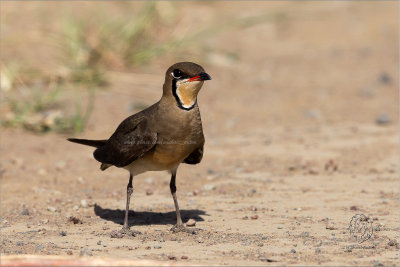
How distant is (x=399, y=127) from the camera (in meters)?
10.3

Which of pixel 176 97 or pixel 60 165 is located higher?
pixel 176 97

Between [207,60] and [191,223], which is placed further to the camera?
[207,60]

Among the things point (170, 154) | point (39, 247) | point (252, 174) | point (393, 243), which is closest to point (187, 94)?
point (170, 154)

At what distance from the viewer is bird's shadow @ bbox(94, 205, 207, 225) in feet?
21.7

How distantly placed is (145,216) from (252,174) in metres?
1.82

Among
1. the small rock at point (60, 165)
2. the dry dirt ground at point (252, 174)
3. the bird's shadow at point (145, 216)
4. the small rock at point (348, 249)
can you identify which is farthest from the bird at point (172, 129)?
the small rock at point (60, 165)

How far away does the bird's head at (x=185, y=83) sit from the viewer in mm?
5898

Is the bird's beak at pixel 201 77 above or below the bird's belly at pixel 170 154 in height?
above

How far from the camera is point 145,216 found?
6824 mm

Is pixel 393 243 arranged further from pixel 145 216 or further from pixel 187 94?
pixel 145 216

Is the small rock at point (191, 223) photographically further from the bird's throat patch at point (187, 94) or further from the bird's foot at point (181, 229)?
the bird's throat patch at point (187, 94)

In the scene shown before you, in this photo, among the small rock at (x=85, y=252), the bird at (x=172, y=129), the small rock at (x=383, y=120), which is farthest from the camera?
the small rock at (x=383, y=120)

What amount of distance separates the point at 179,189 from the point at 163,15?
23.3 ft

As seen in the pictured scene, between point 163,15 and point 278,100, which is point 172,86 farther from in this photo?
point 163,15
